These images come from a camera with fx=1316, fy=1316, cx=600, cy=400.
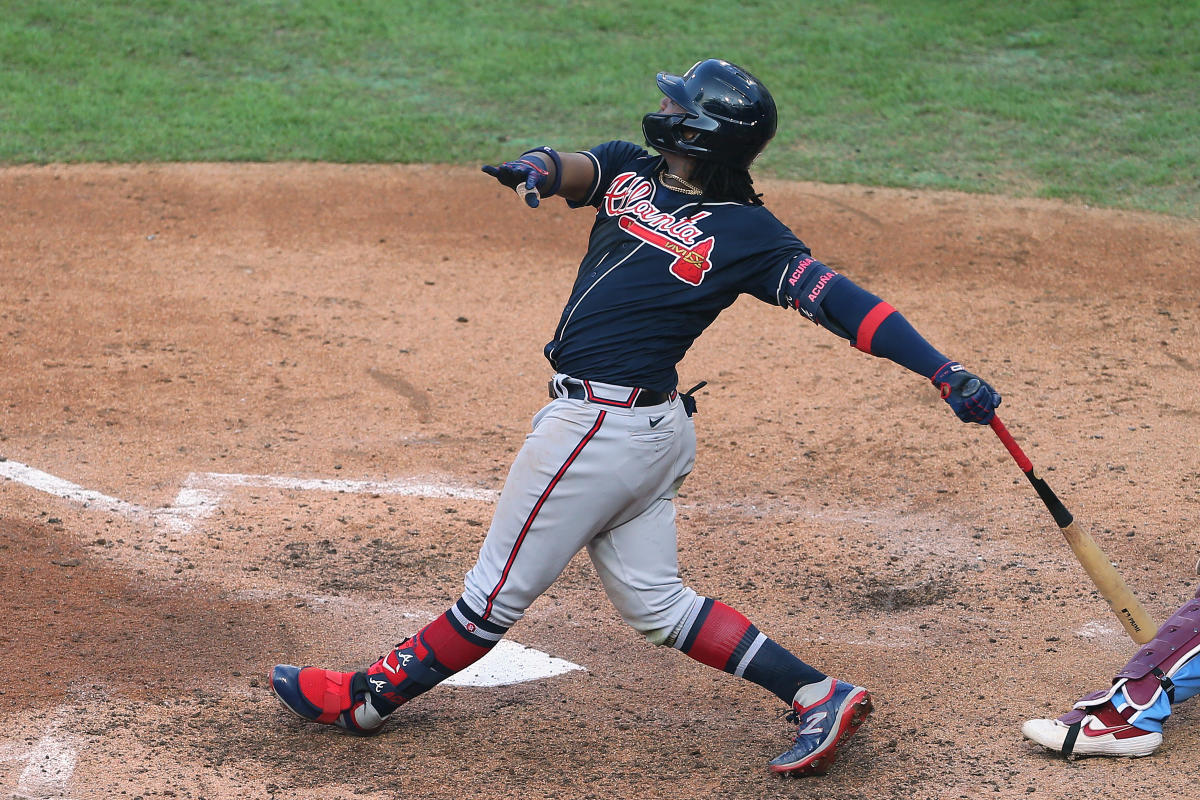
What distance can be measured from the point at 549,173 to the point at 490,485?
2.04 meters

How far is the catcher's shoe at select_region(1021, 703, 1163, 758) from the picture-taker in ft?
11.1

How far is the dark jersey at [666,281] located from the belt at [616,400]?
2 centimetres

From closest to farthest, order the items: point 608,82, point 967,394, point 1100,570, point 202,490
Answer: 1. point 967,394
2. point 1100,570
3. point 202,490
4. point 608,82

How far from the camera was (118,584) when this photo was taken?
4441 millimetres

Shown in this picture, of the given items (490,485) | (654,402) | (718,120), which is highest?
(718,120)

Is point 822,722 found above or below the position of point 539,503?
below

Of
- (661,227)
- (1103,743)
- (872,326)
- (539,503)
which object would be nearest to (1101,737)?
(1103,743)

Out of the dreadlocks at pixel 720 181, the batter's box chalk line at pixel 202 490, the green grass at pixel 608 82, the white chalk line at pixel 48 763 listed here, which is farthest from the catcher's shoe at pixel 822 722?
the green grass at pixel 608 82

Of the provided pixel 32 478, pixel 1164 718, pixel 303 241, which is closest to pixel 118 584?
pixel 32 478

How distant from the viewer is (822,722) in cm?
336

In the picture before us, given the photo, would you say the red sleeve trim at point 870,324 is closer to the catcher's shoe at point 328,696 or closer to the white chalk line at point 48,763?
the catcher's shoe at point 328,696

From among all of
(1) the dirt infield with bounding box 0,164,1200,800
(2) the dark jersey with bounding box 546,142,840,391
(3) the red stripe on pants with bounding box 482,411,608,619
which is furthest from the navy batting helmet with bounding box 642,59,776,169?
(1) the dirt infield with bounding box 0,164,1200,800

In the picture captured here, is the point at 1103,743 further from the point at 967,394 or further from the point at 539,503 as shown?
the point at 539,503

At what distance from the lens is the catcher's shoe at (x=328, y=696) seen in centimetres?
356
